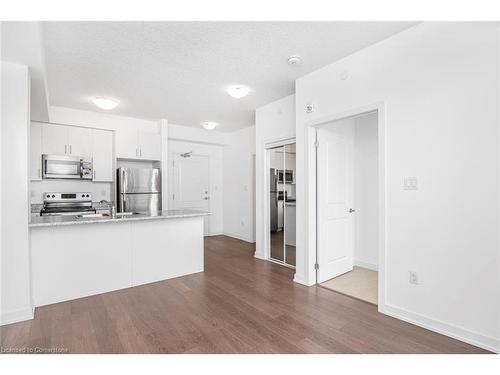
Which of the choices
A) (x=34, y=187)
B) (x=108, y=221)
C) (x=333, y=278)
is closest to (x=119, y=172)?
(x=34, y=187)

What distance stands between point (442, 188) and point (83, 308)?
11.5 feet

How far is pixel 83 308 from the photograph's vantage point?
2.53 m

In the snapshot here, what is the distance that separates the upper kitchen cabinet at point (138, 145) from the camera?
4.86 metres

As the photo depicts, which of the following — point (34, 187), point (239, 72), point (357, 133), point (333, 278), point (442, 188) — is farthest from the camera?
point (34, 187)

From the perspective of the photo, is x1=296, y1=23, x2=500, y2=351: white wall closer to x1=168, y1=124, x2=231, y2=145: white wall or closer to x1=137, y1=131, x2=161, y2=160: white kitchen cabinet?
x1=137, y1=131, x2=161, y2=160: white kitchen cabinet

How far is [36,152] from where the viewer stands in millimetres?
4129

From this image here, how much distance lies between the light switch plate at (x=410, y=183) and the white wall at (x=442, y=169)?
38 mm

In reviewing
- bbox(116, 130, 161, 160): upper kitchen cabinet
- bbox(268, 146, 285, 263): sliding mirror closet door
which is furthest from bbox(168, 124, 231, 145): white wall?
bbox(268, 146, 285, 263): sliding mirror closet door

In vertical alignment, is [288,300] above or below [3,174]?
below

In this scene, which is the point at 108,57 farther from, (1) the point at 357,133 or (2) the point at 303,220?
(1) the point at 357,133

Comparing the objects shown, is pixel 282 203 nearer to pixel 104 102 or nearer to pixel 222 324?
pixel 222 324

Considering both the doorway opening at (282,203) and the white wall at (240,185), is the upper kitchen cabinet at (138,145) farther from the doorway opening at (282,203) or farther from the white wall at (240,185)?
the doorway opening at (282,203)

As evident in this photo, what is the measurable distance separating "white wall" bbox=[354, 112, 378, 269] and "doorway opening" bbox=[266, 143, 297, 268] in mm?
1007

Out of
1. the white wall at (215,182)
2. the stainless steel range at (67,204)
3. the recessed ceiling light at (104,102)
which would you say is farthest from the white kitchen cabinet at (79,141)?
the white wall at (215,182)
